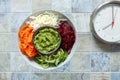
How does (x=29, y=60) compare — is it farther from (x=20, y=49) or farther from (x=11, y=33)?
(x=11, y=33)

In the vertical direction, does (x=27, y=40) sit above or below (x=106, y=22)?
below

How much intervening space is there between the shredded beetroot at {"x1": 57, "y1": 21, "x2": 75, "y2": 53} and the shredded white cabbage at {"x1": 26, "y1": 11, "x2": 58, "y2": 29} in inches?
1.6

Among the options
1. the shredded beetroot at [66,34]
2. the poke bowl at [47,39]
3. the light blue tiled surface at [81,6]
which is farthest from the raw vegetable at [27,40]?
the light blue tiled surface at [81,6]

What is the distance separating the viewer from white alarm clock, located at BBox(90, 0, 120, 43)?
1.47 m

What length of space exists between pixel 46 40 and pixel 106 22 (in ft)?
1.13

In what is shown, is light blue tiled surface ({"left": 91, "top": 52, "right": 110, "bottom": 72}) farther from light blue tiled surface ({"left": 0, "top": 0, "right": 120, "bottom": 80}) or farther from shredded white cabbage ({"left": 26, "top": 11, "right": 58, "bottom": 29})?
shredded white cabbage ({"left": 26, "top": 11, "right": 58, "bottom": 29})

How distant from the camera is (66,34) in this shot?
5.10 ft

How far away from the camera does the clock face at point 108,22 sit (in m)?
1.48

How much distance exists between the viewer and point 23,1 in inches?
59.5

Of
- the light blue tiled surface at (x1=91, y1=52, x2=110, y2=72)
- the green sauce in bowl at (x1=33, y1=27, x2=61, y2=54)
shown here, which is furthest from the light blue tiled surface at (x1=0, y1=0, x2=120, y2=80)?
the green sauce in bowl at (x1=33, y1=27, x2=61, y2=54)

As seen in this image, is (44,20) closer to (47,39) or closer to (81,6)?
(47,39)

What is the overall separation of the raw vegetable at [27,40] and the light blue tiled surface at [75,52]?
0.13 ft

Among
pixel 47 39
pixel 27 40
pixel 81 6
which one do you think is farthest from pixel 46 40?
pixel 81 6

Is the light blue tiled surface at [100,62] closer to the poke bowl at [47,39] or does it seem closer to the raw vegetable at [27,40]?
the poke bowl at [47,39]
